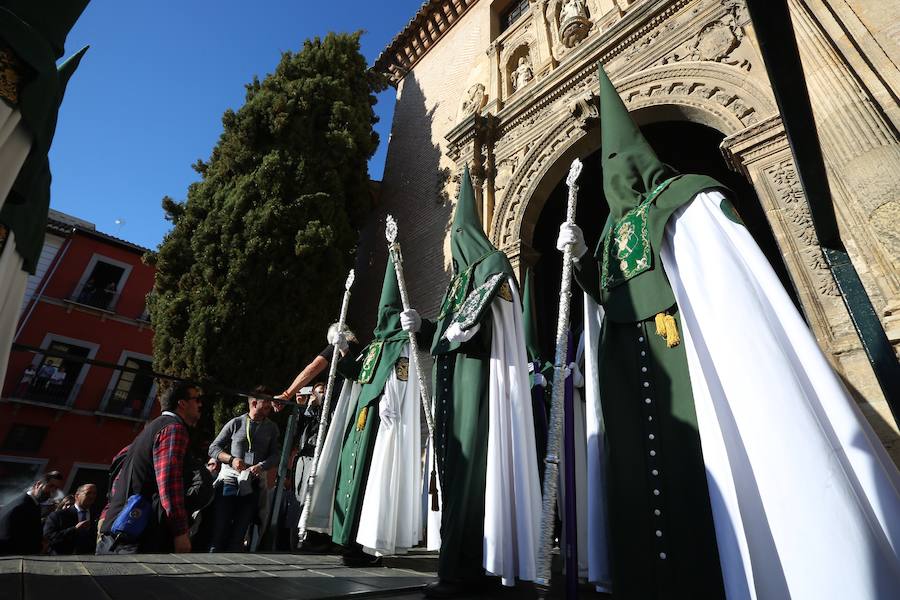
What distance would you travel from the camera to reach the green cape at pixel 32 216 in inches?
62.7

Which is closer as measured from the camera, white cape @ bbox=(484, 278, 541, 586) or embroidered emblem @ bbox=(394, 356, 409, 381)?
white cape @ bbox=(484, 278, 541, 586)

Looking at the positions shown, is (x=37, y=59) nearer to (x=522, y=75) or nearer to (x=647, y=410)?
(x=647, y=410)

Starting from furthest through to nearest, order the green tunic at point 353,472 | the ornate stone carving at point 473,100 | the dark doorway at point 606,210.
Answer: the ornate stone carving at point 473,100 → the dark doorway at point 606,210 → the green tunic at point 353,472

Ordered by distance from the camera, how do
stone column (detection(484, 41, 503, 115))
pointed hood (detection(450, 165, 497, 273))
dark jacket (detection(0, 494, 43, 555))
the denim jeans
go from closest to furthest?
pointed hood (detection(450, 165, 497, 273))
dark jacket (detection(0, 494, 43, 555))
the denim jeans
stone column (detection(484, 41, 503, 115))

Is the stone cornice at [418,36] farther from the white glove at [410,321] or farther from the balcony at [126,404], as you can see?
the balcony at [126,404]

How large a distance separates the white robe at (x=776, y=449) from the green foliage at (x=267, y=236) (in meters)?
Answer: 6.38

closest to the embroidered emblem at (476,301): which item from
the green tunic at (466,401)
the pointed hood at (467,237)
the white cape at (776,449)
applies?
the green tunic at (466,401)

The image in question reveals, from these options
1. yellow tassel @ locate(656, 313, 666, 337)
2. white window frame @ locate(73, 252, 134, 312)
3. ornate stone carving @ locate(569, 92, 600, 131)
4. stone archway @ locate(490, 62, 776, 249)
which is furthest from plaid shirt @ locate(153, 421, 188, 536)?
white window frame @ locate(73, 252, 134, 312)

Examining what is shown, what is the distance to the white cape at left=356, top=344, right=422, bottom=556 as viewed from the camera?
2973 mm

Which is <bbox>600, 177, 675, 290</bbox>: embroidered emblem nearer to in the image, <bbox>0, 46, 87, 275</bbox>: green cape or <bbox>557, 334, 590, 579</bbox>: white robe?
<bbox>557, 334, 590, 579</bbox>: white robe

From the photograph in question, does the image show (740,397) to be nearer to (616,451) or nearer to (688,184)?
(616,451)

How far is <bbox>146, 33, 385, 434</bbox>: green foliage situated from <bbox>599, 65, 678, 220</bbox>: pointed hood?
19.7ft

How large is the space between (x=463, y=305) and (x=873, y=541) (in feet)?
6.69

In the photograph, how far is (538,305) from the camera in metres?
6.50
